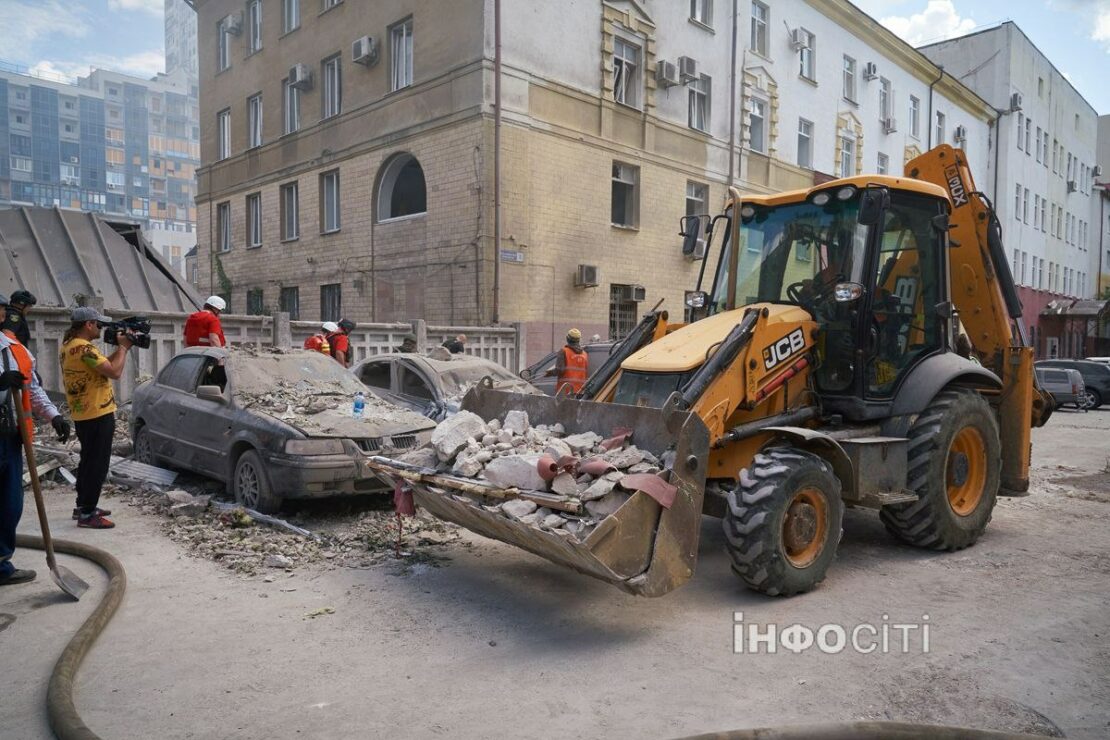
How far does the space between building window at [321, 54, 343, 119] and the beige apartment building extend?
5cm

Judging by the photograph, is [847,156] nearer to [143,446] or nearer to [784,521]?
[143,446]

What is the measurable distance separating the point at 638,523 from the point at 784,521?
1265mm

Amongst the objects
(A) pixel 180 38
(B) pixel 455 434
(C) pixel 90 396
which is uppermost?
(A) pixel 180 38

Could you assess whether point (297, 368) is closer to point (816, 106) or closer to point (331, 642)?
point (331, 642)

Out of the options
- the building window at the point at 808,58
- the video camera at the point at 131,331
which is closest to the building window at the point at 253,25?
the building window at the point at 808,58

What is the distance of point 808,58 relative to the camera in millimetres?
25375

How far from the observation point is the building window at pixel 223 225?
2523 cm

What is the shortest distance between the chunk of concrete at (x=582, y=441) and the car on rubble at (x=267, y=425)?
6.24 ft

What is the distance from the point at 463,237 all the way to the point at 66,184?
346 feet

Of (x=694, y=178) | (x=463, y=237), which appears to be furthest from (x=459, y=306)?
(x=694, y=178)

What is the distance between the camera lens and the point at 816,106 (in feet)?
84.4

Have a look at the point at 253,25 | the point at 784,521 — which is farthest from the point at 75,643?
the point at 253,25

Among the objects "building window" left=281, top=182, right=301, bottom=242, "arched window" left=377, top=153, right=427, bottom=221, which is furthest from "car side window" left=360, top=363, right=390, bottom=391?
"building window" left=281, top=182, right=301, bottom=242

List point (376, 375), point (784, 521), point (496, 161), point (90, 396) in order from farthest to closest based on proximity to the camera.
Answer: point (496, 161) < point (376, 375) < point (90, 396) < point (784, 521)
